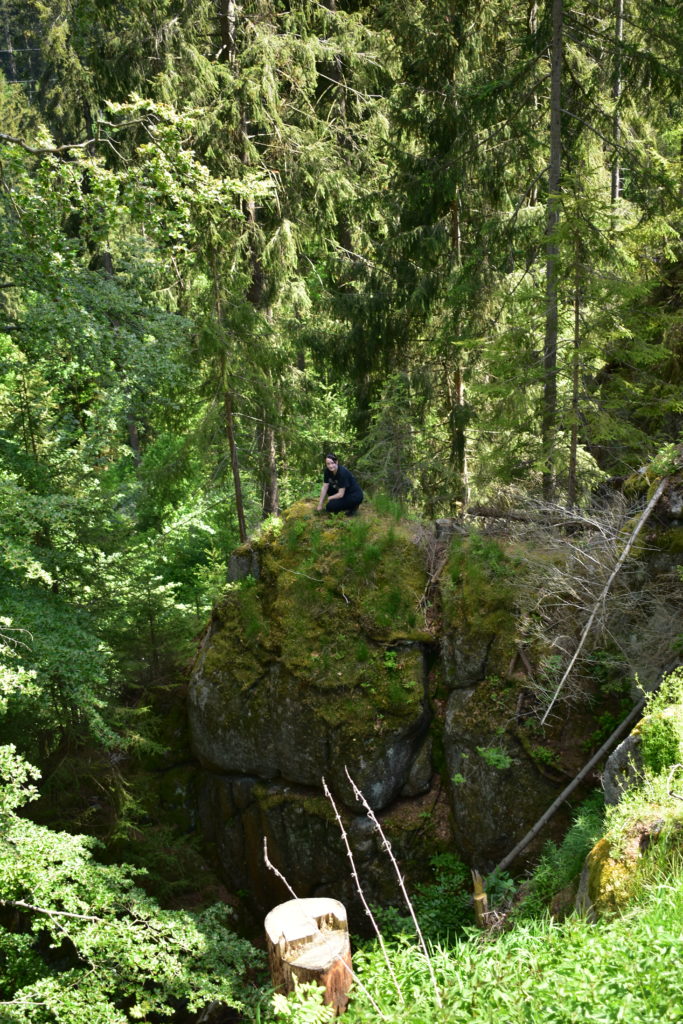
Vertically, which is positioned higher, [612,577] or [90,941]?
→ [612,577]

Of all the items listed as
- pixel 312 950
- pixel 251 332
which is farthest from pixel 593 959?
pixel 251 332

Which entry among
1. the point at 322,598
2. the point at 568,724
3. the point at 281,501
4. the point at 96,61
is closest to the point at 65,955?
the point at 322,598

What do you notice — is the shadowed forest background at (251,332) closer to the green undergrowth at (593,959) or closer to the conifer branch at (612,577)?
the conifer branch at (612,577)

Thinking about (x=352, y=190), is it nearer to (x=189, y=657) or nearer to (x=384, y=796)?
(x=189, y=657)

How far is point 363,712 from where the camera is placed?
25.7ft

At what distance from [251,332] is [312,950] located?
331 inches

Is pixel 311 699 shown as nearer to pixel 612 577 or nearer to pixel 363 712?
pixel 363 712

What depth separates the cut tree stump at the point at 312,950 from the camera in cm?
424

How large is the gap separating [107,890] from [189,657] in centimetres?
386

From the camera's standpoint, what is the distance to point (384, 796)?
7.65 m

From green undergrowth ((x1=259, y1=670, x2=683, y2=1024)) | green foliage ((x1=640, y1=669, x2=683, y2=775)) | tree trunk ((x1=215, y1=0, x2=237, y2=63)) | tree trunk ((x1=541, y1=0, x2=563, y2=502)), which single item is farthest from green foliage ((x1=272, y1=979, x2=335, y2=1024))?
tree trunk ((x1=215, y1=0, x2=237, y2=63))

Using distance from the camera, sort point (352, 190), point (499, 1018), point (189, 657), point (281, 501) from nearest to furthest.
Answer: point (499, 1018)
point (189, 657)
point (352, 190)
point (281, 501)

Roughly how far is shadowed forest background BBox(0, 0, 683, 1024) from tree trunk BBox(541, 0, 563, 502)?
0.18 feet

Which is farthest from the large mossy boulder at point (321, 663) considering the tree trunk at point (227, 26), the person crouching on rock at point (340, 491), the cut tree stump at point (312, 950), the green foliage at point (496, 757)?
the tree trunk at point (227, 26)
